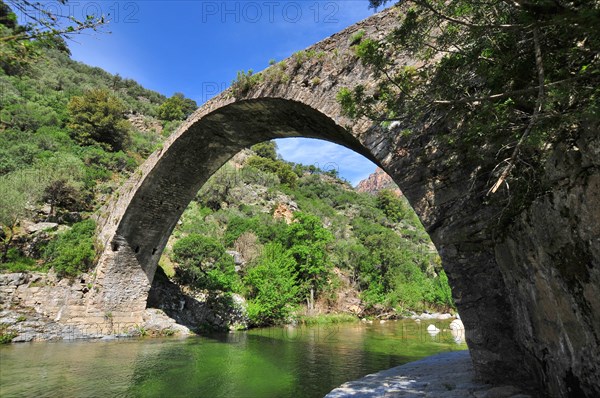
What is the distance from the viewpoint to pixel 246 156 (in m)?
48.7

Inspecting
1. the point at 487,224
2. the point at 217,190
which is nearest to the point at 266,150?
the point at 217,190

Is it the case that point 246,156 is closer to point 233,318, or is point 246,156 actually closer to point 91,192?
point 91,192

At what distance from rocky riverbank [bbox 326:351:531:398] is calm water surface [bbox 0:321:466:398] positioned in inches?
51.2

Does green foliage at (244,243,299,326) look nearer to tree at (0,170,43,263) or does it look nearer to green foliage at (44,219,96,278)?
green foliage at (44,219,96,278)

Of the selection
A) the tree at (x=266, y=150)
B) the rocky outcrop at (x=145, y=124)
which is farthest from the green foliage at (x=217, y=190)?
the tree at (x=266, y=150)

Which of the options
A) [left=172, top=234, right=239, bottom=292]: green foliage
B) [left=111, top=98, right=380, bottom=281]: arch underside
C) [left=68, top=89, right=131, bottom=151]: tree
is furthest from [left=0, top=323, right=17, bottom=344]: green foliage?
[left=68, top=89, right=131, bottom=151]: tree

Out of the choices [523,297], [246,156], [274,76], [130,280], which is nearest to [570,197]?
[523,297]

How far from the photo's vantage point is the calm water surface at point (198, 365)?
6.52 meters

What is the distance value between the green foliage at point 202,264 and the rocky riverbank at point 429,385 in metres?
11.8

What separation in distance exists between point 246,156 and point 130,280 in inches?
1412

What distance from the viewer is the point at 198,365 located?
863 centimetres

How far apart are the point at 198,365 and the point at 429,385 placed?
5892mm

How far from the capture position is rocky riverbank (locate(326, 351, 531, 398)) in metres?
4.17

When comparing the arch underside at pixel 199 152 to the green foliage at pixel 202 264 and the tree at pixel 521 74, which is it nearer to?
the green foliage at pixel 202 264
